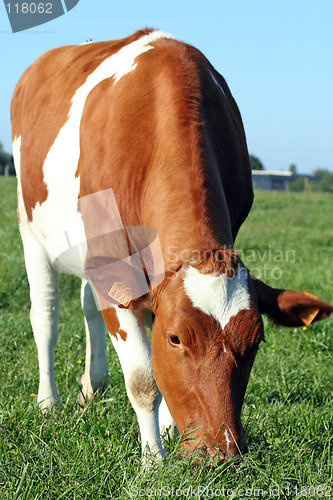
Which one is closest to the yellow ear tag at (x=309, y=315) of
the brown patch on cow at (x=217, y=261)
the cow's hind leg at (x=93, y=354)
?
the brown patch on cow at (x=217, y=261)

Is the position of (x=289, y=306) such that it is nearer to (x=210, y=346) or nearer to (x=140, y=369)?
(x=210, y=346)

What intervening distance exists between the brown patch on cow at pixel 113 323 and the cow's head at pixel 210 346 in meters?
0.49

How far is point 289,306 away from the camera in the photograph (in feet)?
8.70

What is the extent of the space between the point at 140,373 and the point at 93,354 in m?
1.28

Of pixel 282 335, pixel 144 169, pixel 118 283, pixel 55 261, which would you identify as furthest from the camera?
pixel 282 335

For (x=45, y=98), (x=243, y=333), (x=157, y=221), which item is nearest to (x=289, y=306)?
(x=243, y=333)

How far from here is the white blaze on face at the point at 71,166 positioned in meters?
3.49

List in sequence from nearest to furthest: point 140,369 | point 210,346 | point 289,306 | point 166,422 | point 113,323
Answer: point 210,346 → point 289,306 → point 140,369 → point 113,323 → point 166,422

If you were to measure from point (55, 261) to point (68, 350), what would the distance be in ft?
3.31

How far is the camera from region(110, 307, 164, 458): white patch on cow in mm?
2990

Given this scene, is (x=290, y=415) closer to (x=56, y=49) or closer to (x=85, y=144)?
(x=85, y=144)

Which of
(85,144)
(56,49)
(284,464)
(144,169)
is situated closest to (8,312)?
(56,49)

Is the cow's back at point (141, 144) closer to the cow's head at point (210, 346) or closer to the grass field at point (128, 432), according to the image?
the cow's head at point (210, 346)

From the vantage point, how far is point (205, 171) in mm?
2795
